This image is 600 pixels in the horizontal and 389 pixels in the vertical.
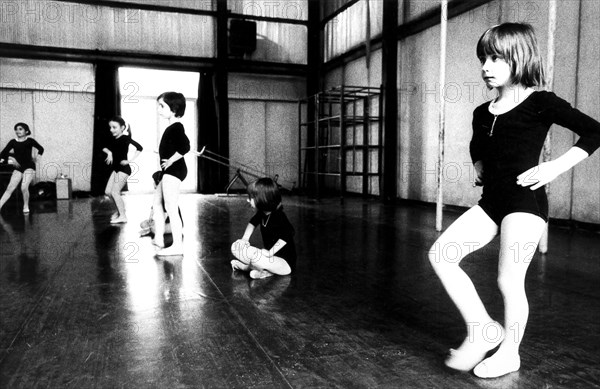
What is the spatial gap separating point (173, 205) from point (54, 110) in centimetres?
703

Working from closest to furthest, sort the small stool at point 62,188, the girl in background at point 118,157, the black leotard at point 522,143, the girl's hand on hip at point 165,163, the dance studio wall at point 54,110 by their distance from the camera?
1. the black leotard at point 522,143
2. the girl's hand on hip at point 165,163
3. the girl in background at point 118,157
4. the small stool at point 62,188
5. the dance studio wall at point 54,110

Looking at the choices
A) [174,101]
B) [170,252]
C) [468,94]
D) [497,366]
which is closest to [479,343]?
[497,366]

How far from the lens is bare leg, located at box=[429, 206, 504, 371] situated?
147 cm

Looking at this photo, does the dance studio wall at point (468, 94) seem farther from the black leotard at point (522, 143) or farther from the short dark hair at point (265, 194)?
the black leotard at point (522, 143)

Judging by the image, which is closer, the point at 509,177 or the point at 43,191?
the point at 509,177

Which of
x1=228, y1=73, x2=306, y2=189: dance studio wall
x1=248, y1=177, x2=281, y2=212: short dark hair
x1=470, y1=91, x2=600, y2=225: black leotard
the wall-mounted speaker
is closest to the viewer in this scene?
x1=470, y1=91, x2=600, y2=225: black leotard

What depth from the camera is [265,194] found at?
262cm

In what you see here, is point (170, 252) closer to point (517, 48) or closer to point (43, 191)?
point (517, 48)

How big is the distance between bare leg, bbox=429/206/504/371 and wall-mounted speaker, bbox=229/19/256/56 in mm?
9016

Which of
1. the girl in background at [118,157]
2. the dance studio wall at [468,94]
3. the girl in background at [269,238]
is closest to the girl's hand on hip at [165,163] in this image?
the girl in background at [269,238]

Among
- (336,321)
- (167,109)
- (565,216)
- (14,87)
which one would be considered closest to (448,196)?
(565,216)

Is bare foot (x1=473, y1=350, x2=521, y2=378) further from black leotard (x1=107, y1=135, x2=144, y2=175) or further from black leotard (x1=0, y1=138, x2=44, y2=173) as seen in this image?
Answer: black leotard (x1=0, y1=138, x2=44, y2=173)

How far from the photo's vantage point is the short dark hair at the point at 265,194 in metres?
2.62

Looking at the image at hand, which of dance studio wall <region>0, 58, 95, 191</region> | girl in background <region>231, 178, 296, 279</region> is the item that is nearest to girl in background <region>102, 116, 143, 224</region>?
girl in background <region>231, 178, 296, 279</region>
